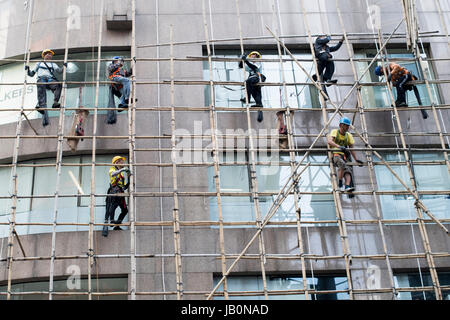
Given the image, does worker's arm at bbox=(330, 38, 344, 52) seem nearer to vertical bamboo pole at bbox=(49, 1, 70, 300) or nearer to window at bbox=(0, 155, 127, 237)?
window at bbox=(0, 155, 127, 237)

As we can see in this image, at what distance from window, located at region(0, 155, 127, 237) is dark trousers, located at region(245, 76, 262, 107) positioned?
3.98m

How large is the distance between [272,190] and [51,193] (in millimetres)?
5498

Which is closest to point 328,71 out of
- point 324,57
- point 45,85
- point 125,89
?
point 324,57

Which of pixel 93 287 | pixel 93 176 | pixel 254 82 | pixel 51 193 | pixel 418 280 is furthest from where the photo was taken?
pixel 254 82

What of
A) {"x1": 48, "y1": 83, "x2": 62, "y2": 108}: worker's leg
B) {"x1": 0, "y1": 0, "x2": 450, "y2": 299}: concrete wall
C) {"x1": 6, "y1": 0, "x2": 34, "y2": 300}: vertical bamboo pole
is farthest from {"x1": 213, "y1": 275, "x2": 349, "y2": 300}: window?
{"x1": 48, "y1": 83, "x2": 62, "y2": 108}: worker's leg

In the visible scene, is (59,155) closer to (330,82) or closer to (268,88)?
(268,88)

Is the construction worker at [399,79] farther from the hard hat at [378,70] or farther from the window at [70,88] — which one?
the window at [70,88]

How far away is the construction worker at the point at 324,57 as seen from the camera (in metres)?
18.5

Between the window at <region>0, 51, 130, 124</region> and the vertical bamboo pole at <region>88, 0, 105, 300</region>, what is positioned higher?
the window at <region>0, 51, 130, 124</region>

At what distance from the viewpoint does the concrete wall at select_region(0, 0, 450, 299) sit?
1667 centimetres

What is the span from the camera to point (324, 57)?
18406 mm

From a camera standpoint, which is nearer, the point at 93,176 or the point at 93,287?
the point at 93,176
